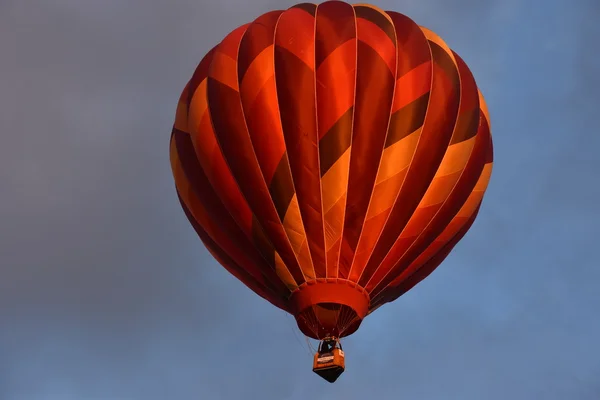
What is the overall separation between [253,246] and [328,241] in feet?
5.14

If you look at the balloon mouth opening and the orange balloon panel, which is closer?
the balloon mouth opening

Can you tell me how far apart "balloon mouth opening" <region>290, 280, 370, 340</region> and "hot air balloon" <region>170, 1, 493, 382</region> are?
0.03m

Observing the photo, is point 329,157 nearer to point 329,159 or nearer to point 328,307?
point 329,159

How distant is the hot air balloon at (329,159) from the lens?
2658cm

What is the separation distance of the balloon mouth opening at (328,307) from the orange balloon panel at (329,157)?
2 centimetres

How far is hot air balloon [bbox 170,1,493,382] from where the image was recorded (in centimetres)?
2658

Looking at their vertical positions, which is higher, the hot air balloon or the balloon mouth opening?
the hot air balloon

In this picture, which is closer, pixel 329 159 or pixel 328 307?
pixel 328 307

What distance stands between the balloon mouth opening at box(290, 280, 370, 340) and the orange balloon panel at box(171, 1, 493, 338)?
25 mm

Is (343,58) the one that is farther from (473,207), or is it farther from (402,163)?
(473,207)

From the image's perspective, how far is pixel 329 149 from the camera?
2666cm

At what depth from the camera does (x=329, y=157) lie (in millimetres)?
26641

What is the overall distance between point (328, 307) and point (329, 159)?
8.86ft

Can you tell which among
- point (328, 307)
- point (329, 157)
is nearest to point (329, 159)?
point (329, 157)
